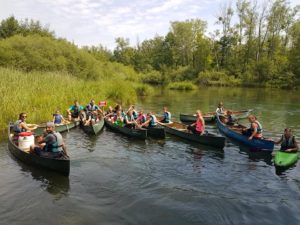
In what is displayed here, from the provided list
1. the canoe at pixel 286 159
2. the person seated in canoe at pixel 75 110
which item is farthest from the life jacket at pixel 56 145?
the person seated in canoe at pixel 75 110

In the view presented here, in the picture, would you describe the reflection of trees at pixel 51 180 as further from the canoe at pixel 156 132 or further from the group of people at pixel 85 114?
the group of people at pixel 85 114

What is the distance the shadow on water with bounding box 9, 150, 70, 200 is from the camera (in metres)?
9.55

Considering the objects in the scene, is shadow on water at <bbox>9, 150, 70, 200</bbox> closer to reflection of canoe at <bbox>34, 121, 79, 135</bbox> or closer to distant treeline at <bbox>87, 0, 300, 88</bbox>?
reflection of canoe at <bbox>34, 121, 79, 135</bbox>

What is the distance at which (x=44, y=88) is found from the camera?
20219 mm

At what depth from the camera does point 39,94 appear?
19188 mm

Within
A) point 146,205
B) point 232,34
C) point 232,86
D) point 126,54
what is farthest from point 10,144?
point 126,54

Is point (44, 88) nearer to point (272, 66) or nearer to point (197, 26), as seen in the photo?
point (272, 66)

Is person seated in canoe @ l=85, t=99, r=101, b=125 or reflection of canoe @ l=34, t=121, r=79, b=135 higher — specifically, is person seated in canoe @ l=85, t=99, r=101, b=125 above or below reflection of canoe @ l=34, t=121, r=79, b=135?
above

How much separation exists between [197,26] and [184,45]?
5.21 metres

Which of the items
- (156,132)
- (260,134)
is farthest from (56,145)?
(260,134)

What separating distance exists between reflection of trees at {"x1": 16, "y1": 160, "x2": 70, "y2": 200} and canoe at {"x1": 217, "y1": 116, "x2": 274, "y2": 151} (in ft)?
26.6

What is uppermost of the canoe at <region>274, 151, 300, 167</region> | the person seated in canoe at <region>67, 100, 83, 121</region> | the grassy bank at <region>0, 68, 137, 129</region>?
the grassy bank at <region>0, 68, 137, 129</region>

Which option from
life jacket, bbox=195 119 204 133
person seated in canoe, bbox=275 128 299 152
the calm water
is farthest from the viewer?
life jacket, bbox=195 119 204 133

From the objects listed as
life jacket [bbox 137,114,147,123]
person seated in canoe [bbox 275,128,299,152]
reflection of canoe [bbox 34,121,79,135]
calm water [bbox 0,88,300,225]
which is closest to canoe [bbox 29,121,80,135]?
reflection of canoe [bbox 34,121,79,135]
